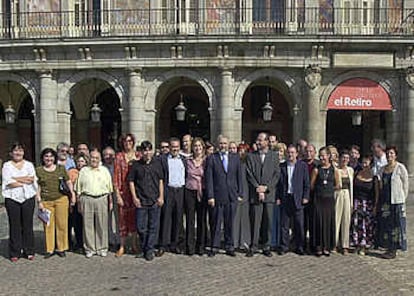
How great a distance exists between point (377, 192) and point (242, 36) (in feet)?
36.4

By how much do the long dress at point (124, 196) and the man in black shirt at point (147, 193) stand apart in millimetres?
221

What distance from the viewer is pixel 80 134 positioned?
78.6ft

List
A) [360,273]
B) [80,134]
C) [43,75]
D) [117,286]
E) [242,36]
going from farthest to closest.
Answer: [80,134] < [43,75] < [242,36] < [360,273] < [117,286]

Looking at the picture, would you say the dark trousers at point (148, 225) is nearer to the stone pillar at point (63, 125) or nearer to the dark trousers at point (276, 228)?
the dark trousers at point (276, 228)

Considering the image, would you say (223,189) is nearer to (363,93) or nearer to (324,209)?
(324,209)

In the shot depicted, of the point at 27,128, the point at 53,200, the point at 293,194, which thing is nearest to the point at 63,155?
the point at 53,200

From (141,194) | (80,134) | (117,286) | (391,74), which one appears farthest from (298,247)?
(80,134)

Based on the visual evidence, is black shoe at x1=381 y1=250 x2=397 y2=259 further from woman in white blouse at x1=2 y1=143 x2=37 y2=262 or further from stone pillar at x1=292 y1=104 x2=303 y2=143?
stone pillar at x1=292 y1=104 x2=303 y2=143

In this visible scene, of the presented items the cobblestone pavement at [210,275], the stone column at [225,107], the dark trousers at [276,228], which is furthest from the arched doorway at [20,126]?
the dark trousers at [276,228]

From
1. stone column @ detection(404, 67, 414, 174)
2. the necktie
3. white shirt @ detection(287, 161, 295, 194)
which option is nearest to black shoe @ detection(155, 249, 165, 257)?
the necktie

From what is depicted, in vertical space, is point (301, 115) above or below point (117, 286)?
above

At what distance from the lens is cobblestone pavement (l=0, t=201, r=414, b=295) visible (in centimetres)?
644

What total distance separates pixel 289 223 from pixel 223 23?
12.4 meters

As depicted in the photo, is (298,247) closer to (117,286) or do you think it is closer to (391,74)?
(117,286)
